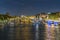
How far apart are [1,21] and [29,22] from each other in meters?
13.4

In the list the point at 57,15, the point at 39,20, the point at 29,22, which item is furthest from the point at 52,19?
the point at 29,22

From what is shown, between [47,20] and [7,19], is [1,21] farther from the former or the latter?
[47,20]

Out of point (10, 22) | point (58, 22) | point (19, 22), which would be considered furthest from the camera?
point (19, 22)

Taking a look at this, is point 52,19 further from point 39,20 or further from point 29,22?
point 29,22

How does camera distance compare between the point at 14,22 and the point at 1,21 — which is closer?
the point at 1,21

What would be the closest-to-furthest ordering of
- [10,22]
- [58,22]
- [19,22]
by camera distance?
[58,22] → [10,22] → [19,22]

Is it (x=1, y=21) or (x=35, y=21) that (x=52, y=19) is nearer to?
(x=35, y=21)

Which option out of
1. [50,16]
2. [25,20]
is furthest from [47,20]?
[25,20]

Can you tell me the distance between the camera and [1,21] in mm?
77750

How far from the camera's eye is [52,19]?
252ft

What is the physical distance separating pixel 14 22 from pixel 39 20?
333 inches

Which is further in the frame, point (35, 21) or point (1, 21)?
point (35, 21)

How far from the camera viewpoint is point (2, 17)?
7819 centimetres

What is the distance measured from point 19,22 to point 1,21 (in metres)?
10.1
